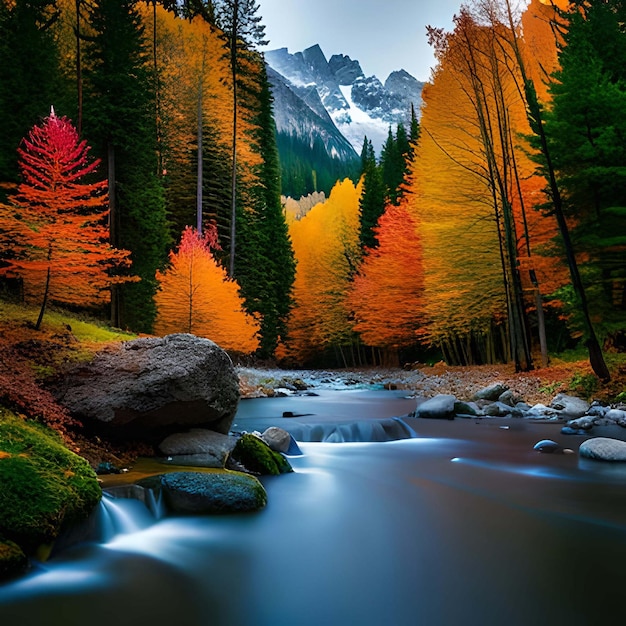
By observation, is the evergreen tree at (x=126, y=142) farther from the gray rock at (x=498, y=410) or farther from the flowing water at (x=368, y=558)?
the flowing water at (x=368, y=558)

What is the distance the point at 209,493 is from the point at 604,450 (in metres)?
5.46

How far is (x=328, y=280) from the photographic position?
3241cm

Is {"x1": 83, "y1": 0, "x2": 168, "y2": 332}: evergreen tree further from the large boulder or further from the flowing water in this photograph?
the flowing water

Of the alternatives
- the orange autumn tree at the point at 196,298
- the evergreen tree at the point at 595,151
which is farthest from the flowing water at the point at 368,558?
the orange autumn tree at the point at 196,298

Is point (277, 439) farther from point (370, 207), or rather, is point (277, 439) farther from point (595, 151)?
point (370, 207)

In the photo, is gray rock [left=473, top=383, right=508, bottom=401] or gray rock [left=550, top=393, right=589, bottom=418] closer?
gray rock [left=550, top=393, right=589, bottom=418]

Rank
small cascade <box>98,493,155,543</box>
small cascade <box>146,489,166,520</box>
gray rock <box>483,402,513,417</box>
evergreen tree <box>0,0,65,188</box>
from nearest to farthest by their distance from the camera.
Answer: small cascade <box>98,493,155,543</box> < small cascade <box>146,489,166,520</box> < gray rock <box>483,402,513,417</box> < evergreen tree <box>0,0,65,188</box>

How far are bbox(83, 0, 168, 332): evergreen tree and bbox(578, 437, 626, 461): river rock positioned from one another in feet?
44.6

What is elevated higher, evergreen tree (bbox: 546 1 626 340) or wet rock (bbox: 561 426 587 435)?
evergreen tree (bbox: 546 1 626 340)

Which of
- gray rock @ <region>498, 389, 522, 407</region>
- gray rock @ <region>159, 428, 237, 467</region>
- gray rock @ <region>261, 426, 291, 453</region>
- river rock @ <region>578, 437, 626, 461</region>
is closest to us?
gray rock @ <region>159, 428, 237, 467</region>

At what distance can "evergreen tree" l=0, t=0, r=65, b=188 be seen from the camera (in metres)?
14.6

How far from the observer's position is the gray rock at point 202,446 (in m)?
6.18

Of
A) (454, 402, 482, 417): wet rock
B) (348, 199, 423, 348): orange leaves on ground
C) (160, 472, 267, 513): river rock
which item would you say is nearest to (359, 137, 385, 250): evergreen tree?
(348, 199, 423, 348): orange leaves on ground

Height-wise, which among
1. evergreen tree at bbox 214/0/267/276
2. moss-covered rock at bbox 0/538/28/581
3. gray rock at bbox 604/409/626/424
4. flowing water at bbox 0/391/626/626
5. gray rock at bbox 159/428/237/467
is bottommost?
flowing water at bbox 0/391/626/626
